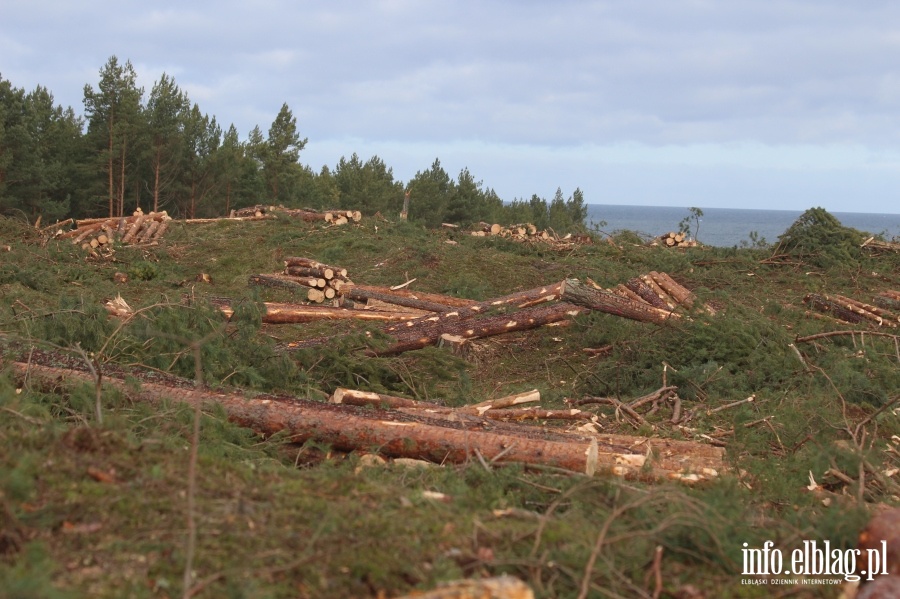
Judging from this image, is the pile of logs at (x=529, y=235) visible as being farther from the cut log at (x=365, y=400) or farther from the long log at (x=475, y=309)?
the cut log at (x=365, y=400)

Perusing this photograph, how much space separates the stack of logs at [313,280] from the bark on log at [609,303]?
14.0ft

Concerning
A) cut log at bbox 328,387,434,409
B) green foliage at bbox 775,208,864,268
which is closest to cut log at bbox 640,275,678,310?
green foliage at bbox 775,208,864,268

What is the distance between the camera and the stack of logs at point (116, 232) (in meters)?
16.9

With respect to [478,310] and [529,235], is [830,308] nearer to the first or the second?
[478,310]

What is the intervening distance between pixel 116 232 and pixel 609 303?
42.7 ft

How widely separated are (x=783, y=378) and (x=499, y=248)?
11.2 metres

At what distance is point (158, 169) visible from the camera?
104ft

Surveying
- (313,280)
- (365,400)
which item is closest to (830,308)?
(313,280)

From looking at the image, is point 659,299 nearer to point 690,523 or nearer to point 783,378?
point 783,378

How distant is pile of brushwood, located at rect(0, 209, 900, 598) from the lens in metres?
2.93

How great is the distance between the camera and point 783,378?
7.97 metres

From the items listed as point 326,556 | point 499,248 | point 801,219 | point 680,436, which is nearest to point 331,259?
point 499,248

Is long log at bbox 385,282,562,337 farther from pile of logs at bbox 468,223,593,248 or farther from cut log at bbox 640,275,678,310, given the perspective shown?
pile of logs at bbox 468,223,593,248

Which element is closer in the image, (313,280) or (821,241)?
(313,280)
